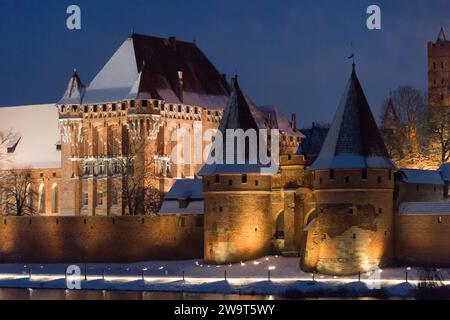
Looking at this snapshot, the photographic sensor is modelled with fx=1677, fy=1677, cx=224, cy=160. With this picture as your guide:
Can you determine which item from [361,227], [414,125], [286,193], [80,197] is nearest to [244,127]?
[286,193]

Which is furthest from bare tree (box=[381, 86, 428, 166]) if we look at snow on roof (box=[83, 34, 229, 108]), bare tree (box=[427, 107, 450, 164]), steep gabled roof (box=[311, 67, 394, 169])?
steep gabled roof (box=[311, 67, 394, 169])

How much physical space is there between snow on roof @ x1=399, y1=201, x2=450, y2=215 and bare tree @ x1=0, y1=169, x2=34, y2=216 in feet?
140

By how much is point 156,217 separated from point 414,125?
2491 centimetres

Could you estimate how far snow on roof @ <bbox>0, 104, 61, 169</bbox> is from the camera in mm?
122750

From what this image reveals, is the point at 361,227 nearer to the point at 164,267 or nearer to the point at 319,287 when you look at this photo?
the point at 319,287

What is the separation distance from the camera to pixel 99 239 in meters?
91.8

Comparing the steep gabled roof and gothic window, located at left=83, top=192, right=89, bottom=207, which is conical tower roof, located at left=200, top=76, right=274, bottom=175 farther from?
gothic window, located at left=83, top=192, right=89, bottom=207

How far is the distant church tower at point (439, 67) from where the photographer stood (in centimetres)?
13050

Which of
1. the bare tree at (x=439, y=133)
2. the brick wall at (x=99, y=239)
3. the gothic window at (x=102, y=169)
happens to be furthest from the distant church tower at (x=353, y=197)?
the gothic window at (x=102, y=169)

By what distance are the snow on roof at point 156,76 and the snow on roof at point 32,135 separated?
8230 millimetres

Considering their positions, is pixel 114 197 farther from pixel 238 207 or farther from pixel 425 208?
pixel 425 208

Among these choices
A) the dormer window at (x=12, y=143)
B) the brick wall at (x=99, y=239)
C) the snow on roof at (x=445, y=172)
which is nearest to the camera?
the snow on roof at (x=445, y=172)

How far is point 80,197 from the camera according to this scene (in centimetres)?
11650

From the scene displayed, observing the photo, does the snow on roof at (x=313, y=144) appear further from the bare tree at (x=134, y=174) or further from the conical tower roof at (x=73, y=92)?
the conical tower roof at (x=73, y=92)
